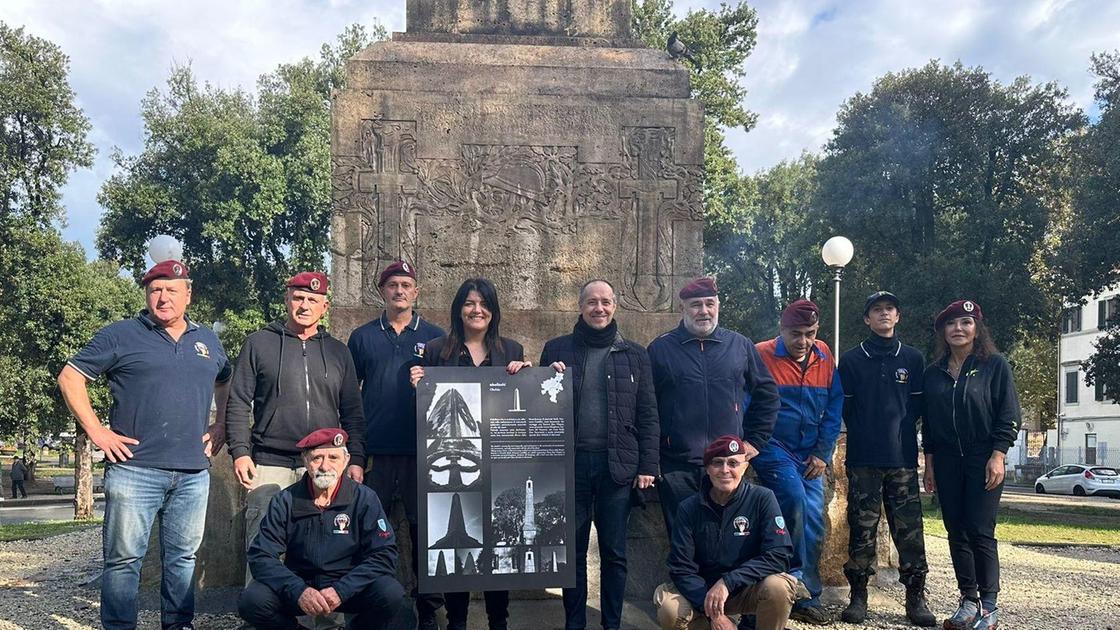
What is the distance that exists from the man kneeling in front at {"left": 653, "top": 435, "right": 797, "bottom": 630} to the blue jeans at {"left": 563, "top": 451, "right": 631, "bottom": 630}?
33 centimetres

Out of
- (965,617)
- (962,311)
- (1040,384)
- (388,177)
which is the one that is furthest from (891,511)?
(1040,384)

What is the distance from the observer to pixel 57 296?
1883cm

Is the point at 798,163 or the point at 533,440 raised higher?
the point at 798,163

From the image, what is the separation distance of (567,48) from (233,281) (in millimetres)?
21189

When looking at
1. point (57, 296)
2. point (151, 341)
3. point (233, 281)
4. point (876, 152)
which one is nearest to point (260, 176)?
point (233, 281)

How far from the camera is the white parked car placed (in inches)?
1336

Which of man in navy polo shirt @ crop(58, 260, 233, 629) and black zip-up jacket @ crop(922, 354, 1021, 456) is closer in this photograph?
man in navy polo shirt @ crop(58, 260, 233, 629)

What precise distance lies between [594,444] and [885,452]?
2086mm

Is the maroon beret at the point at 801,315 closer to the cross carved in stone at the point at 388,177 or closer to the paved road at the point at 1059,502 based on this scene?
the cross carved in stone at the point at 388,177

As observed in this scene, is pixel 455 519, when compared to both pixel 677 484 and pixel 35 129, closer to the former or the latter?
pixel 677 484

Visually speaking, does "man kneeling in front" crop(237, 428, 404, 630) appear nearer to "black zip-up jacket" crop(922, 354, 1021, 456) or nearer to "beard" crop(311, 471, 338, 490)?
"beard" crop(311, 471, 338, 490)

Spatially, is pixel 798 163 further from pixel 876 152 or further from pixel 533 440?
pixel 533 440

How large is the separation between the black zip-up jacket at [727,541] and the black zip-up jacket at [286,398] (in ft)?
5.92

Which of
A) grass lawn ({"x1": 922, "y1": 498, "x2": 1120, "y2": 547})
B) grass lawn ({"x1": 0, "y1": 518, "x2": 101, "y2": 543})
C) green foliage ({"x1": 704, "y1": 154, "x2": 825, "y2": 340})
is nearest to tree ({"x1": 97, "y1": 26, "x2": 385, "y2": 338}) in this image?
grass lawn ({"x1": 0, "y1": 518, "x2": 101, "y2": 543})
